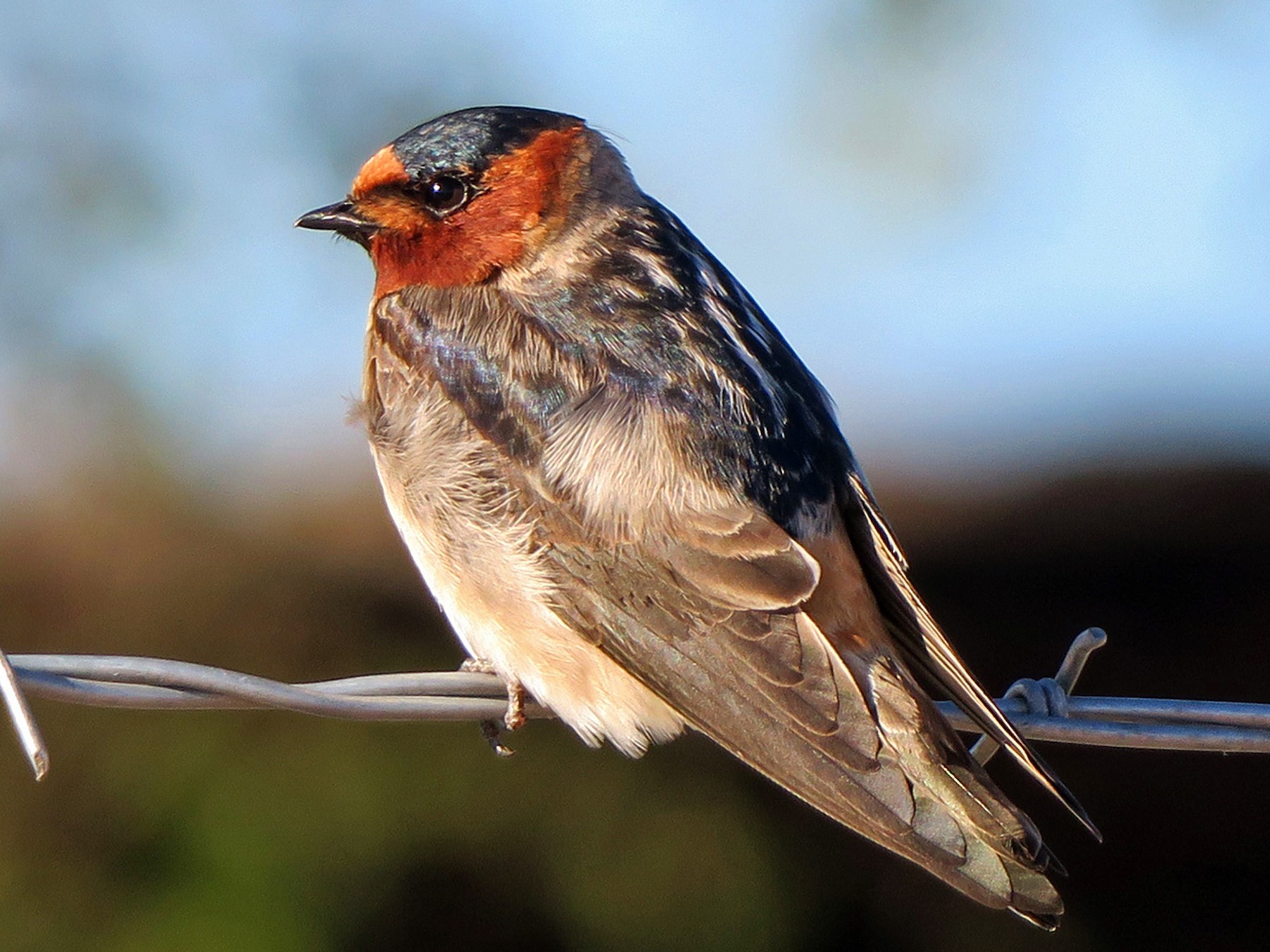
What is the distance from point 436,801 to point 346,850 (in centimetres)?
23

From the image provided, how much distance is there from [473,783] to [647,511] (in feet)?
4.77

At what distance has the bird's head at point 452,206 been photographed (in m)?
3.27

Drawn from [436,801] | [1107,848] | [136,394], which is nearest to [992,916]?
[1107,848]

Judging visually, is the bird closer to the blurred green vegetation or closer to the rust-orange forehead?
the rust-orange forehead

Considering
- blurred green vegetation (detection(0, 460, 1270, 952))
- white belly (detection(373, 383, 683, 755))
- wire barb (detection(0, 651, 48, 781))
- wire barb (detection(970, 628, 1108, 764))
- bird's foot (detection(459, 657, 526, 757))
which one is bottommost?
blurred green vegetation (detection(0, 460, 1270, 952))

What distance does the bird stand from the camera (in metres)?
2.51

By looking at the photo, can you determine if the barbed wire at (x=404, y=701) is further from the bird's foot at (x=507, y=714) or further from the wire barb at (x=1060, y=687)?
the bird's foot at (x=507, y=714)

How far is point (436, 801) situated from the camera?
13.0 feet

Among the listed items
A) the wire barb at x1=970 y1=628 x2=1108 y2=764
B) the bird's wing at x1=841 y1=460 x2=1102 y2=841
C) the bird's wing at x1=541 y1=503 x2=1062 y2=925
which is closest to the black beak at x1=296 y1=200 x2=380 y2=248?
the bird's wing at x1=541 y1=503 x2=1062 y2=925

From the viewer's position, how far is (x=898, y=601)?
2.87m

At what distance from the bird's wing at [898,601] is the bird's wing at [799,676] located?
72 mm

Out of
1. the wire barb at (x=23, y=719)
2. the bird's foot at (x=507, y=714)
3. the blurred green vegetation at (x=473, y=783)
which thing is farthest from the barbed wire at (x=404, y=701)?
the blurred green vegetation at (x=473, y=783)

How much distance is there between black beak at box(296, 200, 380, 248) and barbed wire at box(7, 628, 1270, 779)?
111 cm

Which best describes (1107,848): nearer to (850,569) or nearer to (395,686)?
(850,569)
